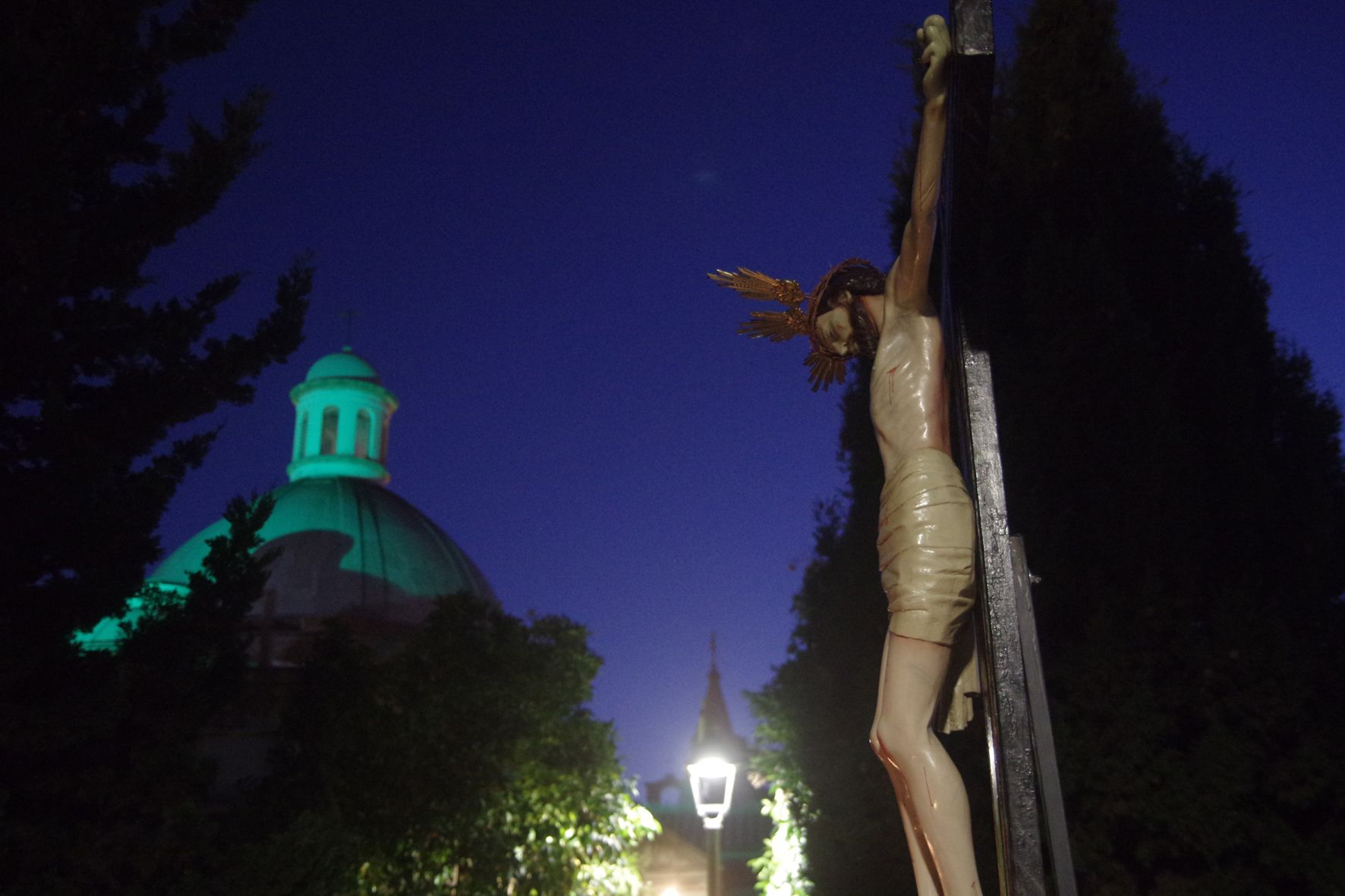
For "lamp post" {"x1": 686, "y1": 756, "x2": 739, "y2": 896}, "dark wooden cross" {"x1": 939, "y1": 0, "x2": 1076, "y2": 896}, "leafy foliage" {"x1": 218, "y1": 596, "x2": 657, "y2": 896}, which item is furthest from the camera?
"leafy foliage" {"x1": 218, "y1": 596, "x2": 657, "y2": 896}

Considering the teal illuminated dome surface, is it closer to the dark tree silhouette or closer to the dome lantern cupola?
the dome lantern cupola

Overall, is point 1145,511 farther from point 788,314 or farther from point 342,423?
point 342,423

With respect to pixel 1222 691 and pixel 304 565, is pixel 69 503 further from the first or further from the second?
pixel 304 565

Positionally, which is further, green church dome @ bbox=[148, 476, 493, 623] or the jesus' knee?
green church dome @ bbox=[148, 476, 493, 623]

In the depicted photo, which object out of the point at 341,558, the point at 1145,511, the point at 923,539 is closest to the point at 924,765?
the point at 923,539

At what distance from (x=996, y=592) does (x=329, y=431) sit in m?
32.5

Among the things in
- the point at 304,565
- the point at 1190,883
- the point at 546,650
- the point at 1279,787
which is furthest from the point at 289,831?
the point at 304,565

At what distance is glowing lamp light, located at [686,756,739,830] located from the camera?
32.9ft

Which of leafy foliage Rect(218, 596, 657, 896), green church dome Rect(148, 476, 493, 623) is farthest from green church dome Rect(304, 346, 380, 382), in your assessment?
leafy foliage Rect(218, 596, 657, 896)

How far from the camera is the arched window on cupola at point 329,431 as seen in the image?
109ft

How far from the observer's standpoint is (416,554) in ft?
88.7

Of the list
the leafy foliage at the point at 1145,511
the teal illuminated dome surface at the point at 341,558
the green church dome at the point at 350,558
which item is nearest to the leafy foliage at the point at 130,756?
the leafy foliage at the point at 1145,511

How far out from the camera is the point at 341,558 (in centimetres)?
2581

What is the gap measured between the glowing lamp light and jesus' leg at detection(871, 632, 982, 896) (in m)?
7.12
